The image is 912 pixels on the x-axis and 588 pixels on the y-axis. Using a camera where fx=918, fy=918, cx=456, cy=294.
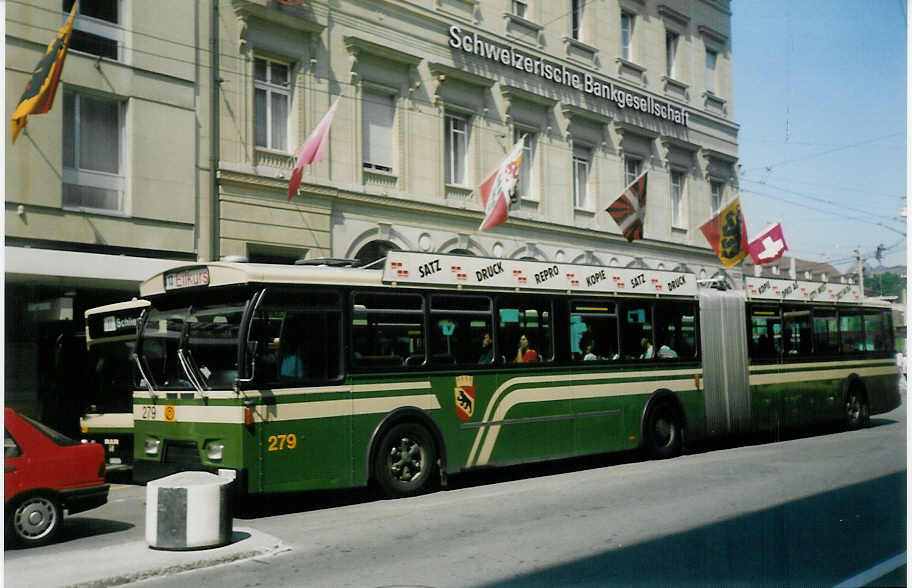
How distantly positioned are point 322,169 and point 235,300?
18.5 feet

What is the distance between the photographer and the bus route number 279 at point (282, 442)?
379 inches

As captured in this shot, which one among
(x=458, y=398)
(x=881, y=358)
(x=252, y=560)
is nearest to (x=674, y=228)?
(x=881, y=358)

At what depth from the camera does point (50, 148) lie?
1216cm

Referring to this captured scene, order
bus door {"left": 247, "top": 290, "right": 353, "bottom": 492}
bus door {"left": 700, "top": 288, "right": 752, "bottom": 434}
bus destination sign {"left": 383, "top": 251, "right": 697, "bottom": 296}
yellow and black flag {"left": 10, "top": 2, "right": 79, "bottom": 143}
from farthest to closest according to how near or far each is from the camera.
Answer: bus door {"left": 700, "top": 288, "right": 752, "bottom": 434} → yellow and black flag {"left": 10, "top": 2, "right": 79, "bottom": 143} → bus destination sign {"left": 383, "top": 251, "right": 697, "bottom": 296} → bus door {"left": 247, "top": 290, "right": 353, "bottom": 492}

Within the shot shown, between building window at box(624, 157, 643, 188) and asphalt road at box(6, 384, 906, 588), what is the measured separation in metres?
7.41

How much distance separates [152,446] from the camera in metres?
10.2

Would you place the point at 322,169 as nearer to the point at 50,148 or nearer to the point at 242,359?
the point at 50,148

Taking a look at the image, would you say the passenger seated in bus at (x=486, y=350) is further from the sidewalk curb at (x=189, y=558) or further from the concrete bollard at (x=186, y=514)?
the concrete bollard at (x=186, y=514)

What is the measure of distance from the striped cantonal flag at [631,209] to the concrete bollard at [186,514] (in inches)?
478

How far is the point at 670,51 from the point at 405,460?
9448mm

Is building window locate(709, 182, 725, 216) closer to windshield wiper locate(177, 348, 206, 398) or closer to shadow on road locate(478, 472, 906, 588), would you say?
shadow on road locate(478, 472, 906, 588)

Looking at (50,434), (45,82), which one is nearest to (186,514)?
(50,434)

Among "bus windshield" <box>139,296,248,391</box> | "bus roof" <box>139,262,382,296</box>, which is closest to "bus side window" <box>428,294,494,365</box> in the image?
"bus roof" <box>139,262,382,296</box>

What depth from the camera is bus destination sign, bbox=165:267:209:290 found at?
9930 millimetres
